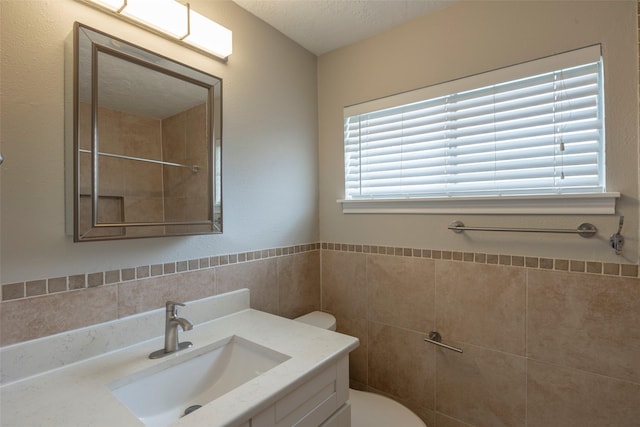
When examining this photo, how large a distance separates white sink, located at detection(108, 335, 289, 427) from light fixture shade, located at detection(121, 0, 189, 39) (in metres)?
1.17

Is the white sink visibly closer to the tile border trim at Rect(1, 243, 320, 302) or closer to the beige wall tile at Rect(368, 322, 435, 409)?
the tile border trim at Rect(1, 243, 320, 302)

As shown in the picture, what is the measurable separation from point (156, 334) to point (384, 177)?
1.31m

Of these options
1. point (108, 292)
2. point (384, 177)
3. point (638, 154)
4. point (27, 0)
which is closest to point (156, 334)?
point (108, 292)

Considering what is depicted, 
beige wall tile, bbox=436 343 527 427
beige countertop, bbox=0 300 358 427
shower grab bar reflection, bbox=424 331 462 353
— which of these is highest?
beige countertop, bbox=0 300 358 427

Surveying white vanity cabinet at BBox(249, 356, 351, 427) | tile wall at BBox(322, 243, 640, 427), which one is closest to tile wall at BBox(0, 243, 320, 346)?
tile wall at BBox(322, 243, 640, 427)

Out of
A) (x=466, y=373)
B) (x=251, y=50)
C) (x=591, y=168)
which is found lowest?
(x=466, y=373)

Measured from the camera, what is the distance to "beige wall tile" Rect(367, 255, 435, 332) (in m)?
1.53

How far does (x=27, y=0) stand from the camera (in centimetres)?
88

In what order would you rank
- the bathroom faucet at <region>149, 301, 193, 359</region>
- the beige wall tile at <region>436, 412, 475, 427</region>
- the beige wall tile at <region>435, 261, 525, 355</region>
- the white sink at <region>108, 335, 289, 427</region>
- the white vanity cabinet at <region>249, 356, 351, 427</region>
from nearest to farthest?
the white vanity cabinet at <region>249, 356, 351, 427</region> < the white sink at <region>108, 335, 289, 427</region> < the bathroom faucet at <region>149, 301, 193, 359</region> < the beige wall tile at <region>435, 261, 525, 355</region> < the beige wall tile at <region>436, 412, 475, 427</region>

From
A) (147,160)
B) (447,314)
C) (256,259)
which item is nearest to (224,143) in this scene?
(147,160)

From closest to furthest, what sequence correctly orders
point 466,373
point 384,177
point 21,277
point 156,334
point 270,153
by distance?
point 21,277, point 156,334, point 466,373, point 270,153, point 384,177

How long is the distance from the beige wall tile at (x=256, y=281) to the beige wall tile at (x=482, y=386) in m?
0.89

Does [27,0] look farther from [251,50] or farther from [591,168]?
[591,168]

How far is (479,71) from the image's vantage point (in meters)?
1.39
